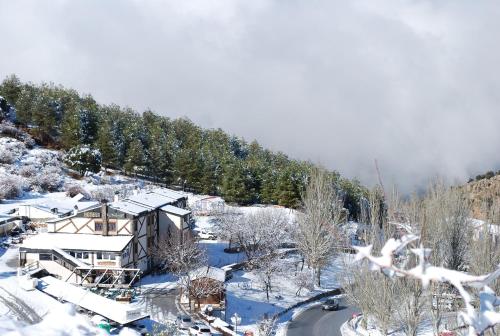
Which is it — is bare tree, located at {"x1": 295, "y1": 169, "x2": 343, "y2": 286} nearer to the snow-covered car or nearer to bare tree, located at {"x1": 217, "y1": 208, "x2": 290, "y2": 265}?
bare tree, located at {"x1": 217, "y1": 208, "x2": 290, "y2": 265}

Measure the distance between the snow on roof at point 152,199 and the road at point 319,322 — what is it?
12.0 m

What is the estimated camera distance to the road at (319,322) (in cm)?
3138

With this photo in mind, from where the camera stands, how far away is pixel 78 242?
110 feet

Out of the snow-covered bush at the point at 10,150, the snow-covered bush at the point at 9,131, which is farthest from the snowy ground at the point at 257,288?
the snow-covered bush at the point at 9,131

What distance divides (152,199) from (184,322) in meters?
13.8

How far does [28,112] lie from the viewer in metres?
67.7

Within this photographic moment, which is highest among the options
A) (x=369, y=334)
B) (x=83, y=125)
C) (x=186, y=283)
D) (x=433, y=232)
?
(x=83, y=125)

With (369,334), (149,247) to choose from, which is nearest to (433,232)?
(369,334)

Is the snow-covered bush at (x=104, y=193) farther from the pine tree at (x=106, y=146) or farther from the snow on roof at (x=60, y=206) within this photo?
the pine tree at (x=106, y=146)

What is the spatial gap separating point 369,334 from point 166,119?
2318 inches

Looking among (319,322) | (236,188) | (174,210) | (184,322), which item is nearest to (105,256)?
(174,210)

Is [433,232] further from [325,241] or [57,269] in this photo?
Result: [57,269]

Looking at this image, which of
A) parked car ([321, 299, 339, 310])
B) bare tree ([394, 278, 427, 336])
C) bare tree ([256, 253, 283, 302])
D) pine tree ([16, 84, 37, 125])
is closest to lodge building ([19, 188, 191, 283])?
bare tree ([256, 253, 283, 302])

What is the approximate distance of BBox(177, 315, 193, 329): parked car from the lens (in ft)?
90.9
